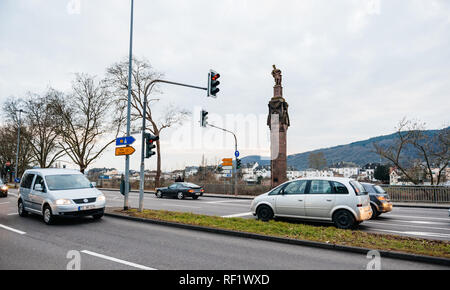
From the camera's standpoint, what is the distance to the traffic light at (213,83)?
440 inches

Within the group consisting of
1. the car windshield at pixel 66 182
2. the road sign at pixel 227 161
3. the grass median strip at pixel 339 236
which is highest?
the road sign at pixel 227 161

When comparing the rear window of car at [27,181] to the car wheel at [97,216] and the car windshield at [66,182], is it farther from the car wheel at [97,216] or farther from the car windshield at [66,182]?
the car wheel at [97,216]

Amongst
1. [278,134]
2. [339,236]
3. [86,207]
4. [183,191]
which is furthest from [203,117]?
[339,236]

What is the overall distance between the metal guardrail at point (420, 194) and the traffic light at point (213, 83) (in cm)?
1636

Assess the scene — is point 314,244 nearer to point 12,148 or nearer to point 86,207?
point 86,207

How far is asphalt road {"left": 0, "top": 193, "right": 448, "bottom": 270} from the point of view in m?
5.07

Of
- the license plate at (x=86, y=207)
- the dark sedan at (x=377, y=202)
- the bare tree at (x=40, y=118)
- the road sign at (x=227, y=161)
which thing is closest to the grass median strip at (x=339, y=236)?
the license plate at (x=86, y=207)

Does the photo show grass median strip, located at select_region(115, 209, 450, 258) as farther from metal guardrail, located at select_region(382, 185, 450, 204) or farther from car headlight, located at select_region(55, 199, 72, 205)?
metal guardrail, located at select_region(382, 185, 450, 204)

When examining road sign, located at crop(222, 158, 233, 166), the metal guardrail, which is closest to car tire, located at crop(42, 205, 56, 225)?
road sign, located at crop(222, 158, 233, 166)

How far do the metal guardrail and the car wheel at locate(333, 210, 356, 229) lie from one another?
1465 cm

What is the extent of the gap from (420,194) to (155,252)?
2040 cm

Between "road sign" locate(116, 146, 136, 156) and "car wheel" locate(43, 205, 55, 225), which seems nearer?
"car wheel" locate(43, 205, 55, 225)
